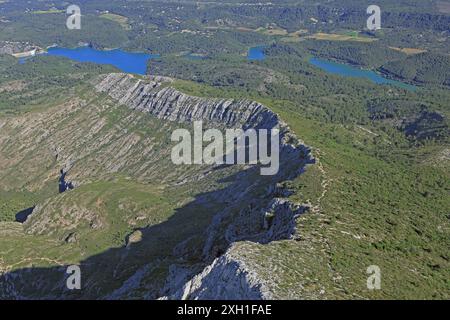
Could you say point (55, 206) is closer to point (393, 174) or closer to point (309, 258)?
point (393, 174)

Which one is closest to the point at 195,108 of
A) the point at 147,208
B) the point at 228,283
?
the point at 147,208

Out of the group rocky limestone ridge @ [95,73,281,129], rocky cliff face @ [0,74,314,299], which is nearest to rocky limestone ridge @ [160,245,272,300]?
rocky cliff face @ [0,74,314,299]

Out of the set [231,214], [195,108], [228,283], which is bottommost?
[231,214]

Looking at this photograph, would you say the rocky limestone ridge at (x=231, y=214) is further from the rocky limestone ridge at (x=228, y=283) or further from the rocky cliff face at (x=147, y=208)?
the rocky cliff face at (x=147, y=208)

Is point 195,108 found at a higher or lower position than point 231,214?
higher

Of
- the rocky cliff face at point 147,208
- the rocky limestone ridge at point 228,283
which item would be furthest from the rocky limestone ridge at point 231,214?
the rocky cliff face at point 147,208

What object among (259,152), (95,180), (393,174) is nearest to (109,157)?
(95,180)

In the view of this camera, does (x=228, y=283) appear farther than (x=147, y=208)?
No

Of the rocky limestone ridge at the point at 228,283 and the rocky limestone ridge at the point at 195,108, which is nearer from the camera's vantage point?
the rocky limestone ridge at the point at 228,283

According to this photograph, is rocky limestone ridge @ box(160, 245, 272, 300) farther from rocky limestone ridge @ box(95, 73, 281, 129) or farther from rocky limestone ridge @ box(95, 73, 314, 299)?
rocky limestone ridge @ box(95, 73, 281, 129)

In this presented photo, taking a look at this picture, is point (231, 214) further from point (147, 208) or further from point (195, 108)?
point (195, 108)
